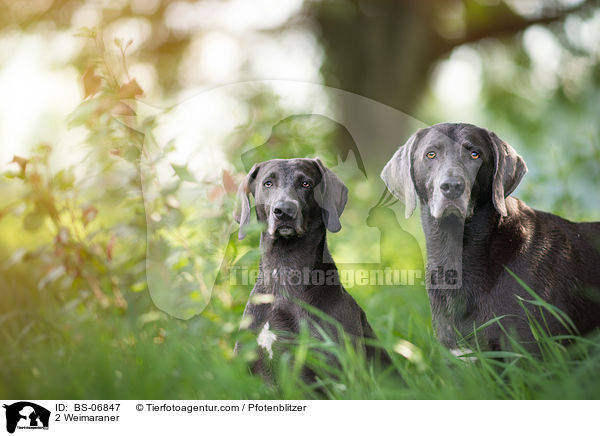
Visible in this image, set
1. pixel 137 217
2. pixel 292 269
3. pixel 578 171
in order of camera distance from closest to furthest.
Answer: pixel 292 269
pixel 137 217
pixel 578 171

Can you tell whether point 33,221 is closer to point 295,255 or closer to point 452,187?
point 295,255

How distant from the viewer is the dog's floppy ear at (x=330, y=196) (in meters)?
3.12

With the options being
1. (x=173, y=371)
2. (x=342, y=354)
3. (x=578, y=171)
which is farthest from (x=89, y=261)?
(x=578, y=171)

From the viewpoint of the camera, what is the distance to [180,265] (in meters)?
3.41

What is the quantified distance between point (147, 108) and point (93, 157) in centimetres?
46

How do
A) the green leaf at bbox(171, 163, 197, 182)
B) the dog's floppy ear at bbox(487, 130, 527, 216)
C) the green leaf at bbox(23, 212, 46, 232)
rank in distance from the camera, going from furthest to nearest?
the green leaf at bbox(23, 212, 46, 232)
the green leaf at bbox(171, 163, 197, 182)
the dog's floppy ear at bbox(487, 130, 527, 216)

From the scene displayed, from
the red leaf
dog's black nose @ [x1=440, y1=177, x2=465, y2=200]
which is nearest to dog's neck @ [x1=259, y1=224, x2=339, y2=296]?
dog's black nose @ [x1=440, y1=177, x2=465, y2=200]

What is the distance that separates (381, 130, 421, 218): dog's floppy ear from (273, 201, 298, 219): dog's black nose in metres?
0.62

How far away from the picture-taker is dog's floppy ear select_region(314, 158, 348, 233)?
3125 millimetres

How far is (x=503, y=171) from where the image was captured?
114 inches

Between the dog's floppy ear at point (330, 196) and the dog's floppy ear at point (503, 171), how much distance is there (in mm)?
858
